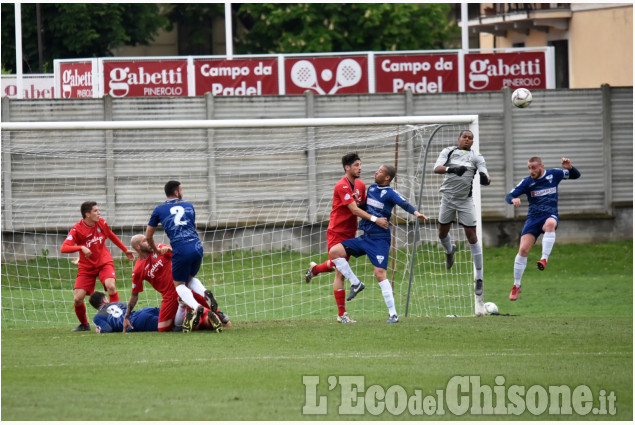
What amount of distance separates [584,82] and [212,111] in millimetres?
13792

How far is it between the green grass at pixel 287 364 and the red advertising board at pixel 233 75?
33.9 ft

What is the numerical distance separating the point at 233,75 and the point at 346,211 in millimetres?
10694

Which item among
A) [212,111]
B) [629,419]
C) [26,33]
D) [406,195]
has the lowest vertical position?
[629,419]

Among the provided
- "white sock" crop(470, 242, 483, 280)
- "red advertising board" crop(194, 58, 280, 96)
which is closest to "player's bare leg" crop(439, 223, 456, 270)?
"white sock" crop(470, 242, 483, 280)

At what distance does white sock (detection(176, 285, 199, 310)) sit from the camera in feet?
38.5

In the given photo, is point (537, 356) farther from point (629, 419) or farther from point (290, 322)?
point (290, 322)

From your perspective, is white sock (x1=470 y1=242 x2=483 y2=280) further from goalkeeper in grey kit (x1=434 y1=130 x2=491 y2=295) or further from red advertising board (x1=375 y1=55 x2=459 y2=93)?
red advertising board (x1=375 y1=55 x2=459 y2=93)

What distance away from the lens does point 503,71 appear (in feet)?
77.1

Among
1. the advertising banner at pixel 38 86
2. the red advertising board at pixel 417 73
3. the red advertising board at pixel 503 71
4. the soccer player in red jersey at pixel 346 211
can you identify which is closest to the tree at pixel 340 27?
the advertising banner at pixel 38 86

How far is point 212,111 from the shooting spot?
810 inches

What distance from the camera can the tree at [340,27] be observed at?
4144 cm

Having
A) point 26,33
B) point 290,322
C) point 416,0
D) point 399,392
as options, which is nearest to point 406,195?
point 290,322

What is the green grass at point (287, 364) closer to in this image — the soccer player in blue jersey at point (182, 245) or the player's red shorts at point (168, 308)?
the soccer player in blue jersey at point (182, 245)

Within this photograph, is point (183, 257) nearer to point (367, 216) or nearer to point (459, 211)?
point (367, 216)
